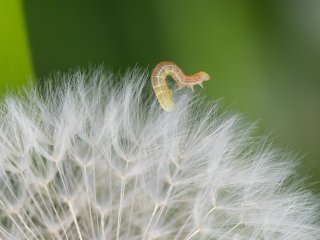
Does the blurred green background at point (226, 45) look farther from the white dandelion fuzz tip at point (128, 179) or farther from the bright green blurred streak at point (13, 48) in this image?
the white dandelion fuzz tip at point (128, 179)

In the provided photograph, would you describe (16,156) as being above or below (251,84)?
below

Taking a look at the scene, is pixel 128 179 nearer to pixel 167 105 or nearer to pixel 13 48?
pixel 167 105

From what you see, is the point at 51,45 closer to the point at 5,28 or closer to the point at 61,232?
the point at 5,28

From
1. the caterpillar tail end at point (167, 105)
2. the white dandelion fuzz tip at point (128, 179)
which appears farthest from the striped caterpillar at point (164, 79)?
the white dandelion fuzz tip at point (128, 179)

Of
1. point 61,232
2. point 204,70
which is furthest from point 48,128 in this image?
point 204,70

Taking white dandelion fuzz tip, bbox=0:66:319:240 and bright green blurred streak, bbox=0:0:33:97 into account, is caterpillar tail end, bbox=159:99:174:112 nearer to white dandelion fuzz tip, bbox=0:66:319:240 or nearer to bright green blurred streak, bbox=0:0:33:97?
white dandelion fuzz tip, bbox=0:66:319:240
